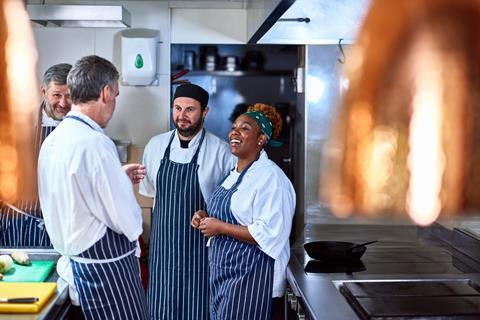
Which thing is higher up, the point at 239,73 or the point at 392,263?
the point at 239,73

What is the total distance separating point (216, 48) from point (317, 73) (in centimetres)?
149

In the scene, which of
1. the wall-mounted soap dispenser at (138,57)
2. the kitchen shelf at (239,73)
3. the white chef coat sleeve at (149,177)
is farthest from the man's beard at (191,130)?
the kitchen shelf at (239,73)

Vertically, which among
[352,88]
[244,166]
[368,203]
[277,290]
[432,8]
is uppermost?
[432,8]

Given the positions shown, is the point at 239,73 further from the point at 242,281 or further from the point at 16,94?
the point at 242,281

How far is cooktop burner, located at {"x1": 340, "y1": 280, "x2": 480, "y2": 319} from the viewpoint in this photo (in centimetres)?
176

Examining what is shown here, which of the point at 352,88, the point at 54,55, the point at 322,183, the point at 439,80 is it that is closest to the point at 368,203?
the point at 322,183

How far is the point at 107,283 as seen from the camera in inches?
74.6

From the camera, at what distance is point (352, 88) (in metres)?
3.05

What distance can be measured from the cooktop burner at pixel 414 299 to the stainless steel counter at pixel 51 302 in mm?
763

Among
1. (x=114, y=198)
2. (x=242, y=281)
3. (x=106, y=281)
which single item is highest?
(x=114, y=198)

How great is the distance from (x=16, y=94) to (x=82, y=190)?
1.84 meters

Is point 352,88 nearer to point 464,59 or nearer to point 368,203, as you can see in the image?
point 368,203

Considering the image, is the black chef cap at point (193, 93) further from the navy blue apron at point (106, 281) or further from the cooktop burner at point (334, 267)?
the navy blue apron at point (106, 281)

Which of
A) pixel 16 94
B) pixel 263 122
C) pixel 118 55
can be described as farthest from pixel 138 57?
pixel 263 122
